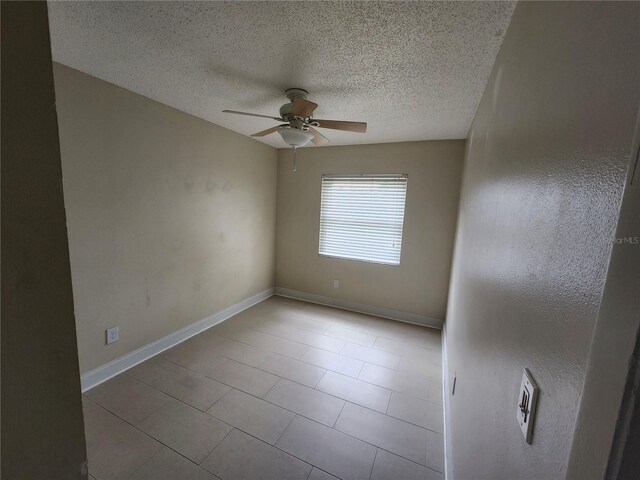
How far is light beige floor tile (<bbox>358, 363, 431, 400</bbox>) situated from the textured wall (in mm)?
2216

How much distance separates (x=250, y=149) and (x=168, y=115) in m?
1.15

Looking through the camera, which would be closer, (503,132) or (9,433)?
(9,433)

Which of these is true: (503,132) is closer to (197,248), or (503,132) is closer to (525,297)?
(525,297)

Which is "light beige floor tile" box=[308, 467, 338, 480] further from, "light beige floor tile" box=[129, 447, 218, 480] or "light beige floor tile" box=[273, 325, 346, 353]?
"light beige floor tile" box=[273, 325, 346, 353]

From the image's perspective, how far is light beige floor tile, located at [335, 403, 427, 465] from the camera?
168cm

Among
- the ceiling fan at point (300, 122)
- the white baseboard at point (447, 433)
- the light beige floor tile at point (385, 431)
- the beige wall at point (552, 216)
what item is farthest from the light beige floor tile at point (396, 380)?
the ceiling fan at point (300, 122)

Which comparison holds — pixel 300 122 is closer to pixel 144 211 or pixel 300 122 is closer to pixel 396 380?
pixel 144 211

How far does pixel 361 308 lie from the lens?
12.5ft

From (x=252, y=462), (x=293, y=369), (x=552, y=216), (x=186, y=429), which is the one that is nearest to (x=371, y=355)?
(x=293, y=369)

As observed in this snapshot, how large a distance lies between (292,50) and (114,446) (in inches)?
101

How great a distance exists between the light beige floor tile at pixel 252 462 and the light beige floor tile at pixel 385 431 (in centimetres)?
40

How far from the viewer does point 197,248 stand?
9.73ft

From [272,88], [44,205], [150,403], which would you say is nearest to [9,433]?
[44,205]

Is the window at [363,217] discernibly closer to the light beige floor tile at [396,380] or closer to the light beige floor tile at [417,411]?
the light beige floor tile at [396,380]
